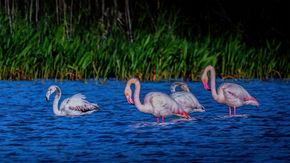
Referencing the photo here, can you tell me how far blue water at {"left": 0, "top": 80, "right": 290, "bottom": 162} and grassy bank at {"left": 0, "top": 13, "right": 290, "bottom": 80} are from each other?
2704 millimetres

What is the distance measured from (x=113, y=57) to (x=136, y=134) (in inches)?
296

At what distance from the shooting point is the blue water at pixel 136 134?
256 inches

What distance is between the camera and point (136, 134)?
8.00m

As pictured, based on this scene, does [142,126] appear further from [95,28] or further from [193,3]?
[193,3]

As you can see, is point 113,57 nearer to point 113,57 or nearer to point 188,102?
point 113,57

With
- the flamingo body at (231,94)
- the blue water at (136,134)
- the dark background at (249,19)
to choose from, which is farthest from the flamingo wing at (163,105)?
the dark background at (249,19)

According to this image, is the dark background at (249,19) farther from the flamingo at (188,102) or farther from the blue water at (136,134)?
the flamingo at (188,102)

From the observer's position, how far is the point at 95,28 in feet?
56.6

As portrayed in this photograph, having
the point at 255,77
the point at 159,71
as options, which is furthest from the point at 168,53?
the point at 255,77

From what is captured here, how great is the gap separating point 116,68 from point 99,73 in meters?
0.85

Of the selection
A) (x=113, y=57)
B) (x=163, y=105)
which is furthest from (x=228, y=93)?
(x=113, y=57)

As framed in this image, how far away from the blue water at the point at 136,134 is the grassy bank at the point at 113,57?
106 inches

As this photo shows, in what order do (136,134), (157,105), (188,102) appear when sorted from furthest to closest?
(188,102)
(157,105)
(136,134)

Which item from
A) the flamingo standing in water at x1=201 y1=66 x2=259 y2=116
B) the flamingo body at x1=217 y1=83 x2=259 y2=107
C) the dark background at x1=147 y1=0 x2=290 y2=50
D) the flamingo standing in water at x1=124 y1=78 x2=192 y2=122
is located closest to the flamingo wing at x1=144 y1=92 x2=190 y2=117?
the flamingo standing in water at x1=124 y1=78 x2=192 y2=122
